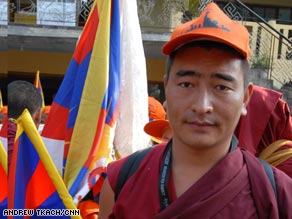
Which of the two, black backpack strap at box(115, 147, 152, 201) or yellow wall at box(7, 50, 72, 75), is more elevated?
black backpack strap at box(115, 147, 152, 201)

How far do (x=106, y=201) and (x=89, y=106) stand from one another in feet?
4.19

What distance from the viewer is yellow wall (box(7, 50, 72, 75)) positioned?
9500 mm

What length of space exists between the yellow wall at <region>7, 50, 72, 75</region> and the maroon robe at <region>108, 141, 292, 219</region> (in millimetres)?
8668

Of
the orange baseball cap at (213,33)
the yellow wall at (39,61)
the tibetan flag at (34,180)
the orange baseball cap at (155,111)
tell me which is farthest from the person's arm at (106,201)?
the yellow wall at (39,61)

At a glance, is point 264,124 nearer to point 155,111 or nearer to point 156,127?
point 156,127

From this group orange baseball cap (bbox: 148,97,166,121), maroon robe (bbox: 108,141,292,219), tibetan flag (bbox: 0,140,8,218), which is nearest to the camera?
maroon robe (bbox: 108,141,292,219)

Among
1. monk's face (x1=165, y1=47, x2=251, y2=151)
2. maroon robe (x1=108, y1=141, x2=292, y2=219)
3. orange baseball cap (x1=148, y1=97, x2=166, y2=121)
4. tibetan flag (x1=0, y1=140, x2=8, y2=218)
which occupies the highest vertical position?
monk's face (x1=165, y1=47, x2=251, y2=151)

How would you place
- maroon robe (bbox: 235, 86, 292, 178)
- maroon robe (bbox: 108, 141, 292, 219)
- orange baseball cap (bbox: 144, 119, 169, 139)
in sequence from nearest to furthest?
maroon robe (bbox: 108, 141, 292, 219) < maroon robe (bbox: 235, 86, 292, 178) < orange baseball cap (bbox: 144, 119, 169, 139)

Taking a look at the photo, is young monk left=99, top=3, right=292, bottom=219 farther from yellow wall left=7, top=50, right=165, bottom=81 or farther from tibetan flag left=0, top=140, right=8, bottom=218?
yellow wall left=7, top=50, right=165, bottom=81

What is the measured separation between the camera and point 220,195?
3.44 ft

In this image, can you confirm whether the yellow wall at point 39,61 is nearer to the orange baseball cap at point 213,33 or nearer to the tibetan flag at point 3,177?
A: the tibetan flag at point 3,177

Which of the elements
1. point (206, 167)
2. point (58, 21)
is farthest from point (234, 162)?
point (58, 21)

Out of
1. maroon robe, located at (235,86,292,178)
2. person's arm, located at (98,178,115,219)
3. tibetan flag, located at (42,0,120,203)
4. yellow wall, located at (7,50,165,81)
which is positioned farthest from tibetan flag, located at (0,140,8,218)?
yellow wall, located at (7,50,165,81)

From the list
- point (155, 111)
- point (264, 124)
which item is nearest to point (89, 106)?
point (155, 111)
